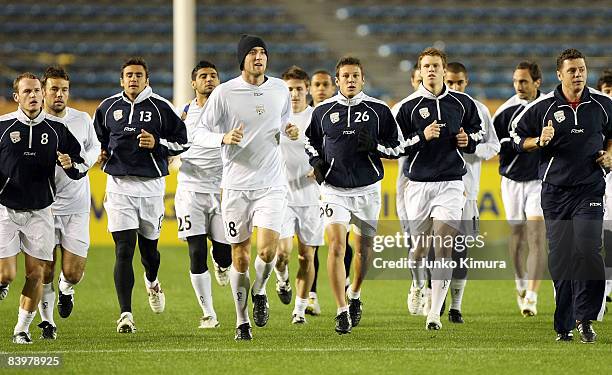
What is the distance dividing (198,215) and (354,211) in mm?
1520

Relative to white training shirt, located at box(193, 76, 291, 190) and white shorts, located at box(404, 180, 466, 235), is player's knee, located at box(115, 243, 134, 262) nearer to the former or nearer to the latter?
white training shirt, located at box(193, 76, 291, 190)

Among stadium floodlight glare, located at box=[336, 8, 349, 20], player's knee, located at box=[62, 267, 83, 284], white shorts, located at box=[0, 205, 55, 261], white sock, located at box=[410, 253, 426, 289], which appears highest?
stadium floodlight glare, located at box=[336, 8, 349, 20]

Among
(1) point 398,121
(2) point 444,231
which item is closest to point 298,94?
(1) point 398,121

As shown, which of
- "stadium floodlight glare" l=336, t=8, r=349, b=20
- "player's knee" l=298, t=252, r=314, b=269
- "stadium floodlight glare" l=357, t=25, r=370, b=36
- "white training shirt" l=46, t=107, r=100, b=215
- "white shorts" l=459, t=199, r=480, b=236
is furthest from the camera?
"stadium floodlight glare" l=336, t=8, r=349, b=20

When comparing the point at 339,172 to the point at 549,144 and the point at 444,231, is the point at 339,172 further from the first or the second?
the point at 549,144

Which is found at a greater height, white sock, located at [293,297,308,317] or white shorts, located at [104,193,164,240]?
white shorts, located at [104,193,164,240]

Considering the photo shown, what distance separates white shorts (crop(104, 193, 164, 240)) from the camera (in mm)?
9508

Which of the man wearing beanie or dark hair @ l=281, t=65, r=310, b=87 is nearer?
the man wearing beanie

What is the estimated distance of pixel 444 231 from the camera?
945 cm

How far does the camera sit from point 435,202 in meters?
9.60

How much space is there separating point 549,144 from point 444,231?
4.28ft

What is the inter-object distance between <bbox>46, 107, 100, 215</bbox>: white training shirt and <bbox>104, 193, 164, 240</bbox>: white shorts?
24 centimetres
